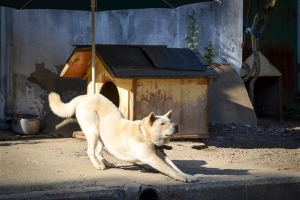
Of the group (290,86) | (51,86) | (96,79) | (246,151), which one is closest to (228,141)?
(246,151)

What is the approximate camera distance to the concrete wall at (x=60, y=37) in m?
9.70

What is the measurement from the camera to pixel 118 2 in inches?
330

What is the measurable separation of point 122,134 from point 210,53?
4.80 metres

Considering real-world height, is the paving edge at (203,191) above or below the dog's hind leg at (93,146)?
below

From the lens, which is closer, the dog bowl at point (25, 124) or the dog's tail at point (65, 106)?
the dog's tail at point (65, 106)

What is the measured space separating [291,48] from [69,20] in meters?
5.45

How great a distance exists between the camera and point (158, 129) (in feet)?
21.0

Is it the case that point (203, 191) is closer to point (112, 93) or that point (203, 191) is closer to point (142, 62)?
point (142, 62)

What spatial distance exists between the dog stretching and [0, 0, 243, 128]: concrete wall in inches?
94.7

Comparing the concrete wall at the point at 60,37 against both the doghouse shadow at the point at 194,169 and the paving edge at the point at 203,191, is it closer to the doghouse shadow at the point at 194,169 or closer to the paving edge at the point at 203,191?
the doghouse shadow at the point at 194,169

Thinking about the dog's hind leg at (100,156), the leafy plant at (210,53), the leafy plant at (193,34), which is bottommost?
the dog's hind leg at (100,156)

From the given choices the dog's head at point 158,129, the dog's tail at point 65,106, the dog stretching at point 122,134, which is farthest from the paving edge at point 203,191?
the dog's tail at point 65,106

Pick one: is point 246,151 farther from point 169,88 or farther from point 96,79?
point 96,79

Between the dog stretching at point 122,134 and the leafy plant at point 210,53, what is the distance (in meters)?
4.28
